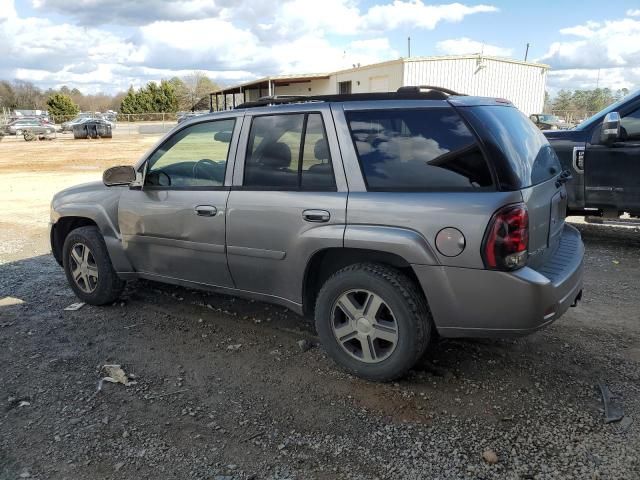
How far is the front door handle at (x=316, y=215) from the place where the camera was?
11.5 feet

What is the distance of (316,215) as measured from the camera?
3539 millimetres

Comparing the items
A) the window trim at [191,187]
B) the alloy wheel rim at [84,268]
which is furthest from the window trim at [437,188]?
the alloy wheel rim at [84,268]

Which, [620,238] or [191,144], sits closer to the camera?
[191,144]

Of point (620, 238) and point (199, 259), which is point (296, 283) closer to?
point (199, 259)

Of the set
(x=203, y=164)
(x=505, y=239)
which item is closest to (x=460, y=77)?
(x=203, y=164)

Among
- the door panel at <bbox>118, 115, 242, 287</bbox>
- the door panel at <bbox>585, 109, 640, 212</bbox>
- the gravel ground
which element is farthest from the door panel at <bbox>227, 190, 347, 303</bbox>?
the door panel at <bbox>585, 109, 640, 212</bbox>

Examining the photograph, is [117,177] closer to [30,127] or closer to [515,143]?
[515,143]

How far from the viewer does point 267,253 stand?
12.5ft

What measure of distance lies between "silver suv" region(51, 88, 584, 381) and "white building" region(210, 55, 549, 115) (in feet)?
79.9

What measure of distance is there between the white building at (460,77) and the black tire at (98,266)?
78.7 ft

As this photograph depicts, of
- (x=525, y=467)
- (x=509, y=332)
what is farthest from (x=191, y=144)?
(x=525, y=467)

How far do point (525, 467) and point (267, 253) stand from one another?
2.06 meters

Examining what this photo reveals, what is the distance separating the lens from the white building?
2934 centimetres

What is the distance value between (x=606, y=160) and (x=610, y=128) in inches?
19.3
